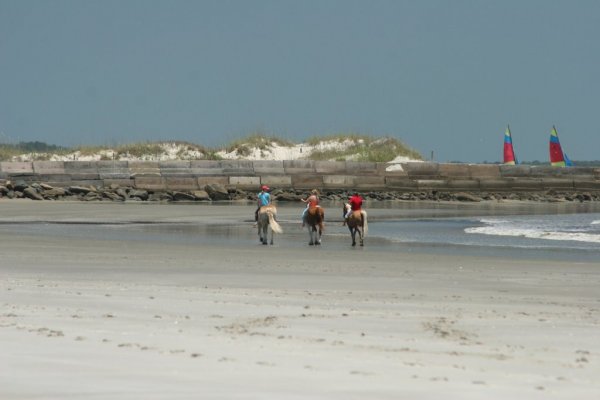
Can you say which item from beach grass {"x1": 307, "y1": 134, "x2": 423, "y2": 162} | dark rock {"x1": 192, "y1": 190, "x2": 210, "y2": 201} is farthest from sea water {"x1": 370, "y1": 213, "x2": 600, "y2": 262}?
beach grass {"x1": 307, "y1": 134, "x2": 423, "y2": 162}

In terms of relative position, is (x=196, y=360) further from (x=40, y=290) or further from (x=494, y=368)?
Answer: (x=40, y=290)

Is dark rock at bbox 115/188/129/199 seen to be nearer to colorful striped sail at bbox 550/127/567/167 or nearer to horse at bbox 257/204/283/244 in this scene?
horse at bbox 257/204/283/244

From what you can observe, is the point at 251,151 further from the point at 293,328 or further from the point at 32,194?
the point at 293,328

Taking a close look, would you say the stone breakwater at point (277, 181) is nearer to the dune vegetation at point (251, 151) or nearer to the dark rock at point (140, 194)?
the dark rock at point (140, 194)

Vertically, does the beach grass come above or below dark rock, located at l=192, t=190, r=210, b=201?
above

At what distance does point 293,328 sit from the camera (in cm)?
867

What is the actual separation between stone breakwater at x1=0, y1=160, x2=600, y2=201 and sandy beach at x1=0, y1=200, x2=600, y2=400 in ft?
95.6

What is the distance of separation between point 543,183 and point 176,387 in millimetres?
55598

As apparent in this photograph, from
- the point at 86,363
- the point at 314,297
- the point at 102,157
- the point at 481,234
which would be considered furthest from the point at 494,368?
the point at 102,157

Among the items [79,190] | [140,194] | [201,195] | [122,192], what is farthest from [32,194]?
[201,195]

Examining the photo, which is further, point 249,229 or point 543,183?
point 543,183

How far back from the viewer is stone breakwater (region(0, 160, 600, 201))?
47094 millimetres

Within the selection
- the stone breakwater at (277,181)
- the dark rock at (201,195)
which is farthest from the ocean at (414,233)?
the stone breakwater at (277,181)

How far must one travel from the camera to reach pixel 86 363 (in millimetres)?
6801
